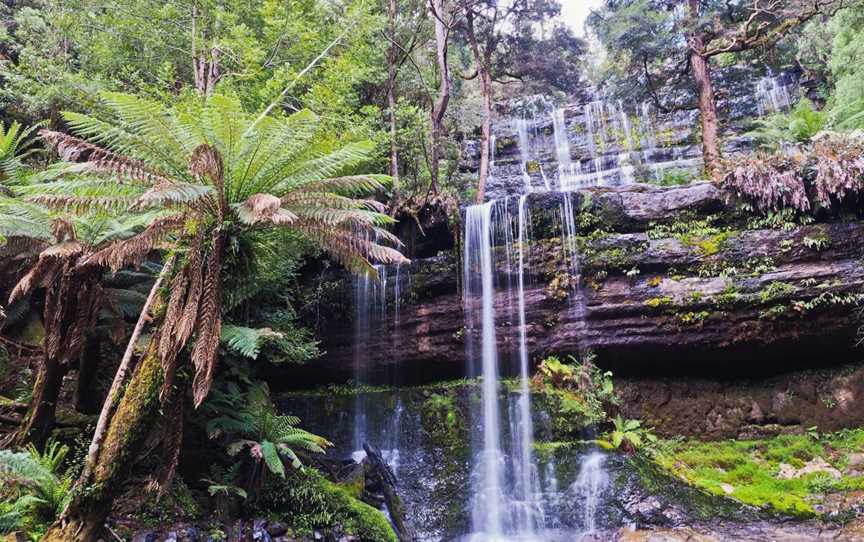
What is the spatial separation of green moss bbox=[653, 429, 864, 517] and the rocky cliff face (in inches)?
51.3

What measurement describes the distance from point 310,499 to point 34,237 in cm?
402

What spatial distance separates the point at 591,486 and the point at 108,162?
22.8 feet

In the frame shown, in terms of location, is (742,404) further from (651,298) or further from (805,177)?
(805,177)

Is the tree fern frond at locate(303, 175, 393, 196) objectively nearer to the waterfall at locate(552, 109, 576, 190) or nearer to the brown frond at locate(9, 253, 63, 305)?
the brown frond at locate(9, 253, 63, 305)

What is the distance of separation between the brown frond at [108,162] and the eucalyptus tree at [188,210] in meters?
0.01

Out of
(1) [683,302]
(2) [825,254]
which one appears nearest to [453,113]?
(1) [683,302]

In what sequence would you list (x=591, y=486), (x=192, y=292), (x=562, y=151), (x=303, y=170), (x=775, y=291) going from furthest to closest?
(x=562, y=151)
(x=775, y=291)
(x=591, y=486)
(x=303, y=170)
(x=192, y=292)

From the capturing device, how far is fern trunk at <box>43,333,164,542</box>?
3918 millimetres

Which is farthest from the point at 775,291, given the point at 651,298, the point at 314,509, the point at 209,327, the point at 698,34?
the point at 209,327

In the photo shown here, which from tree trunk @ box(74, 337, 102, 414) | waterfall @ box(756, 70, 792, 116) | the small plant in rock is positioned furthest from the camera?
waterfall @ box(756, 70, 792, 116)

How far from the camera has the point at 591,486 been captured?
721 centimetres

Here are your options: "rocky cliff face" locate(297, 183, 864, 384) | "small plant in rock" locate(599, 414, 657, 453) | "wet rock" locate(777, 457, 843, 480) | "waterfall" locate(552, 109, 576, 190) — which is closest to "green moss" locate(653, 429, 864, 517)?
"wet rock" locate(777, 457, 843, 480)

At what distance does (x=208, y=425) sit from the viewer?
558cm

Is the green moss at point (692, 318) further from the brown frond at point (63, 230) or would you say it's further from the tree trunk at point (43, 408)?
the tree trunk at point (43, 408)
